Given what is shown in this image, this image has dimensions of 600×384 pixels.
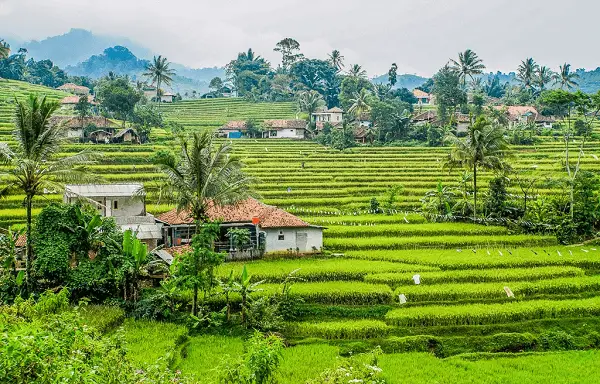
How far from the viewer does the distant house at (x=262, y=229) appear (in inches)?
945

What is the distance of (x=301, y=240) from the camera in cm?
2422

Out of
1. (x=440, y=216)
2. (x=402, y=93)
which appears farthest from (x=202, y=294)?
(x=402, y=93)

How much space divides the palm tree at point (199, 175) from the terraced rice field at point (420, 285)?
6.22 feet

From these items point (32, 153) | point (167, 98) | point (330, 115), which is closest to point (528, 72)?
point (330, 115)

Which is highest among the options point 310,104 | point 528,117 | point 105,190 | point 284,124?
point 310,104

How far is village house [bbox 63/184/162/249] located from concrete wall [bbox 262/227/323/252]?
4634 mm

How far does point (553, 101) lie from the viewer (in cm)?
2948

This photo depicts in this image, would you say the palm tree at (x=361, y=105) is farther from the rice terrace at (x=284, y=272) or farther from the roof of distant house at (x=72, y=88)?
the roof of distant house at (x=72, y=88)

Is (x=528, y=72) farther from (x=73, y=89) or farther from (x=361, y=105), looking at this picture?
(x=73, y=89)

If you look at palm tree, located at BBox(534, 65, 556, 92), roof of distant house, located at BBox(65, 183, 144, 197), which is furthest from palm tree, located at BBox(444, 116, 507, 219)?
palm tree, located at BBox(534, 65, 556, 92)

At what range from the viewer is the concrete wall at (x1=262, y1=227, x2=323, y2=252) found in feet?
78.9

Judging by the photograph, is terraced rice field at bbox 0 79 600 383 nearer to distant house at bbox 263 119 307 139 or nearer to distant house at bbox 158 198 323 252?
distant house at bbox 158 198 323 252

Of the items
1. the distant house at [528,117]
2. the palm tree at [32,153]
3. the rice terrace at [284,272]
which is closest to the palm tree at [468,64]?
the distant house at [528,117]

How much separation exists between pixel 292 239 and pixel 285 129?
37.3 metres
